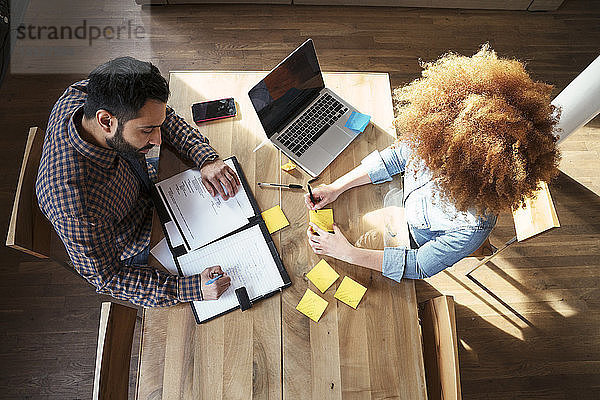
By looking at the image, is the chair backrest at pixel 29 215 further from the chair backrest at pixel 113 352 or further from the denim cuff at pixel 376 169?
the denim cuff at pixel 376 169

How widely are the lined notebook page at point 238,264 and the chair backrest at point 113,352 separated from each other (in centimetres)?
23

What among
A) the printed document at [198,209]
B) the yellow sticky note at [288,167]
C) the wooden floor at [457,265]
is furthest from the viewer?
the wooden floor at [457,265]

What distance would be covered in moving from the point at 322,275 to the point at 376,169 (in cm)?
41

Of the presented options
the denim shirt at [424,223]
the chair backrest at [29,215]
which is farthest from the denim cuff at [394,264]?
the chair backrest at [29,215]

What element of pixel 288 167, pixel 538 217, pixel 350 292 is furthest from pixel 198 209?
pixel 538 217

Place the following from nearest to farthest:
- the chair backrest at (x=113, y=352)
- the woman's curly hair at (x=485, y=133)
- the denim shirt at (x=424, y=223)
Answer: the woman's curly hair at (x=485, y=133) → the chair backrest at (x=113, y=352) → the denim shirt at (x=424, y=223)

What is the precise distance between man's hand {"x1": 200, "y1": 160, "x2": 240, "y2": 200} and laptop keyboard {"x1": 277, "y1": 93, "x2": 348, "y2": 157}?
24 centimetres

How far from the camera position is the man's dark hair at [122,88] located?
136 cm

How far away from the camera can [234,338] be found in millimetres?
1473

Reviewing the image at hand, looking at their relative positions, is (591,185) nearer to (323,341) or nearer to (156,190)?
(323,341)

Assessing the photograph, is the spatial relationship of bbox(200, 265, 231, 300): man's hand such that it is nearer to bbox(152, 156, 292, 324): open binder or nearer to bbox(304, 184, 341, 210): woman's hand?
bbox(152, 156, 292, 324): open binder

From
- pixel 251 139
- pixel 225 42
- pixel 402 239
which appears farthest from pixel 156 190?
pixel 225 42

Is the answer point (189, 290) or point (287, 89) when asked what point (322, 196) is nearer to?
point (287, 89)

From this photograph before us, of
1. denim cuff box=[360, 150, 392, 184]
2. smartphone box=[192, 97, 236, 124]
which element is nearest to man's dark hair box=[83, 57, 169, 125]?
smartphone box=[192, 97, 236, 124]
